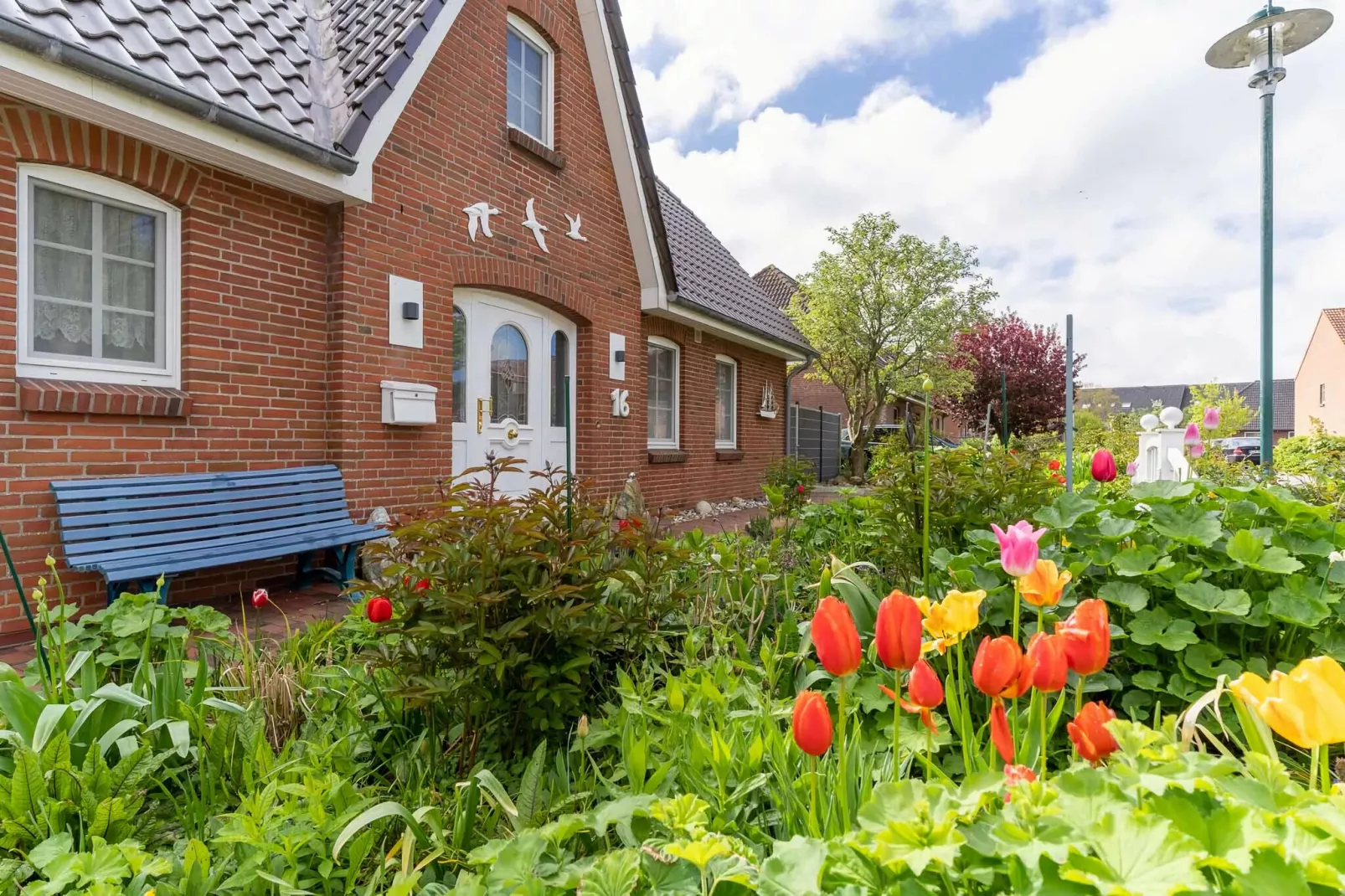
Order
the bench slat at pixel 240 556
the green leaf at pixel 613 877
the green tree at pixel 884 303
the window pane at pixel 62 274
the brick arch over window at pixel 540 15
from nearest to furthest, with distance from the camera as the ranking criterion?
1. the green leaf at pixel 613 877
2. the bench slat at pixel 240 556
3. the window pane at pixel 62 274
4. the brick arch over window at pixel 540 15
5. the green tree at pixel 884 303

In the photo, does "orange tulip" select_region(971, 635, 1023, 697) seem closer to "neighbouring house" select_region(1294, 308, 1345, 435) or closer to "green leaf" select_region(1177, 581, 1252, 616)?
"green leaf" select_region(1177, 581, 1252, 616)

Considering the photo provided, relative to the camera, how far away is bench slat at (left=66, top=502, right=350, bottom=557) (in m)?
3.40

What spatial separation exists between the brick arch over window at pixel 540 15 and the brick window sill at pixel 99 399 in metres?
4.50

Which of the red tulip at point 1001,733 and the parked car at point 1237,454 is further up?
the parked car at point 1237,454

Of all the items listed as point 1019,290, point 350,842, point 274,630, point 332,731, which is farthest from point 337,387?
point 1019,290

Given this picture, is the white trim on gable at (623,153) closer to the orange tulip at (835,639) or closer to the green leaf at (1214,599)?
the green leaf at (1214,599)

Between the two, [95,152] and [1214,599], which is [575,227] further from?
[1214,599]

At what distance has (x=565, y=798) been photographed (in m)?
1.48

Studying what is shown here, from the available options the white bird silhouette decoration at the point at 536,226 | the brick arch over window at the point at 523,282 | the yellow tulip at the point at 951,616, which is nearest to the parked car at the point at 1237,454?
the brick arch over window at the point at 523,282

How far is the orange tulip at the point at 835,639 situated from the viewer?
0.96m

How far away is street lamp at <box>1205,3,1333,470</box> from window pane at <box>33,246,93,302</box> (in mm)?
8832

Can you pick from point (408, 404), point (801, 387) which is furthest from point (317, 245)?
point (801, 387)

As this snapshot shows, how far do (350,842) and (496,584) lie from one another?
0.61m

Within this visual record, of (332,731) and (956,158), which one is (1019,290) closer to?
(956,158)
